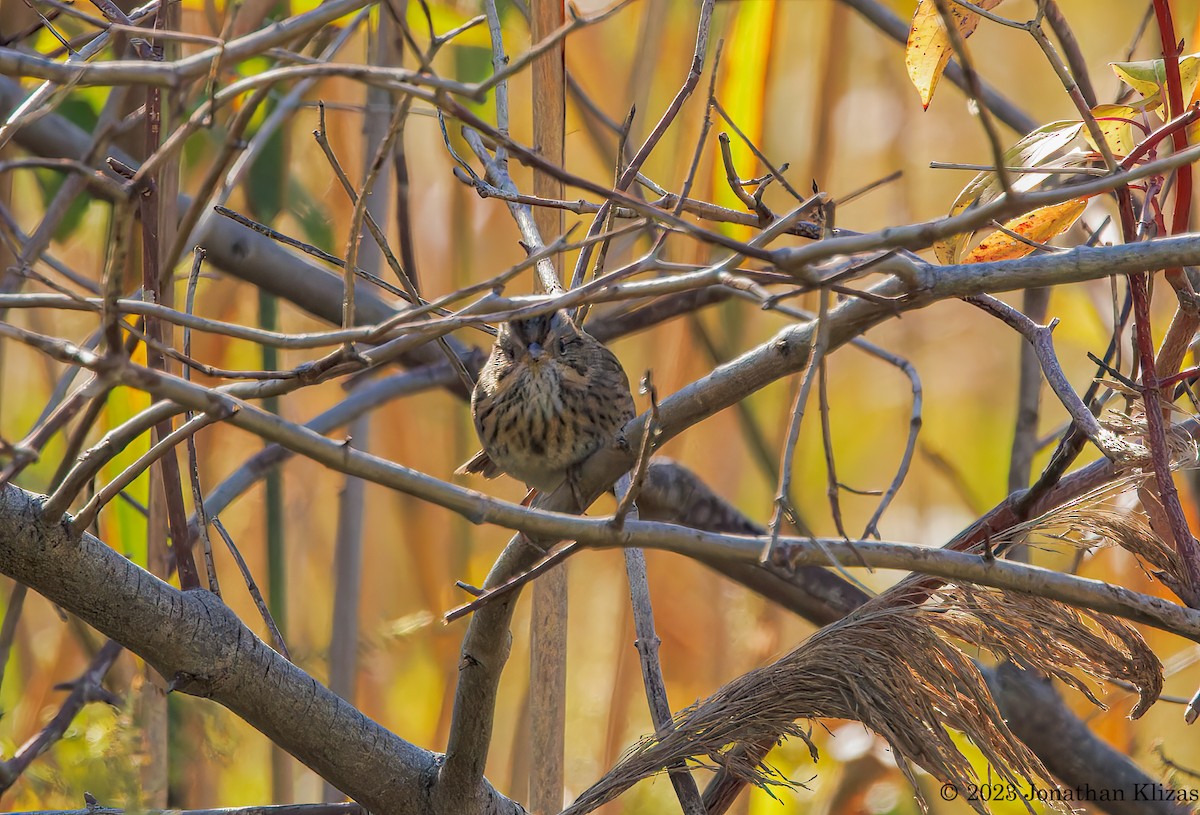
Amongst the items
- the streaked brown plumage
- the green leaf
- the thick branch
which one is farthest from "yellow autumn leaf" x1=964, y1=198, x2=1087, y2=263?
the thick branch

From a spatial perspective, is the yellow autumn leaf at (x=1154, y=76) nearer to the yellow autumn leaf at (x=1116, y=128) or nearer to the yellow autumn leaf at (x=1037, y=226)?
the yellow autumn leaf at (x=1116, y=128)

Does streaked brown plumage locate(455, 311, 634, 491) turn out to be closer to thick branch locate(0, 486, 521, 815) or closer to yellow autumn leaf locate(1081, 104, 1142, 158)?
thick branch locate(0, 486, 521, 815)

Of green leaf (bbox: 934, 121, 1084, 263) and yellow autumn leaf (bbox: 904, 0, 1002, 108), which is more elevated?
yellow autumn leaf (bbox: 904, 0, 1002, 108)

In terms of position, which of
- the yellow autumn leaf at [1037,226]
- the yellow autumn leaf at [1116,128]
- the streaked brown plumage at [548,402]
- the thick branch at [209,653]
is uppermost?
the streaked brown plumage at [548,402]

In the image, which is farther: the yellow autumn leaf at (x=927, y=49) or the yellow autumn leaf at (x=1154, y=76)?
the yellow autumn leaf at (x=927, y=49)

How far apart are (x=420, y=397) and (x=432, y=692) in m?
0.99

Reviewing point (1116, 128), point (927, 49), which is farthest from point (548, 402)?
point (1116, 128)

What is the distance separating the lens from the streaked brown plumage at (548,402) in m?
2.21

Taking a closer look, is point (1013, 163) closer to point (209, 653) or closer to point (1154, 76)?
point (1154, 76)

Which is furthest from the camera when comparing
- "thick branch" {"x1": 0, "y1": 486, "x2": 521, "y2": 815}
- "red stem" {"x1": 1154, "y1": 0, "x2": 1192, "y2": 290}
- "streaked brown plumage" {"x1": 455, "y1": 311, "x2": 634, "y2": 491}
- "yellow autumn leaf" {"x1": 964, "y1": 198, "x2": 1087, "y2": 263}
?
"streaked brown plumage" {"x1": 455, "y1": 311, "x2": 634, "y2": 491}

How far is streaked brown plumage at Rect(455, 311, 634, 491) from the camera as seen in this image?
221 cm

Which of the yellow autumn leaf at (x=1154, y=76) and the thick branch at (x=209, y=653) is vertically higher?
the yellow autumn leaf at (x=1154, y=76)

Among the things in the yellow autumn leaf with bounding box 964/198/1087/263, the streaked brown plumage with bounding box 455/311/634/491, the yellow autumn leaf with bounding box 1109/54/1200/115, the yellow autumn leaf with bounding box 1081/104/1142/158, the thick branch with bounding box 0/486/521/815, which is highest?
the streaked brown plumage with bounding box 455/311/634/491

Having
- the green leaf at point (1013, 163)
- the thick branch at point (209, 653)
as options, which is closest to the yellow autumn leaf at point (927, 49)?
the green leaf at point (1013, 163)
